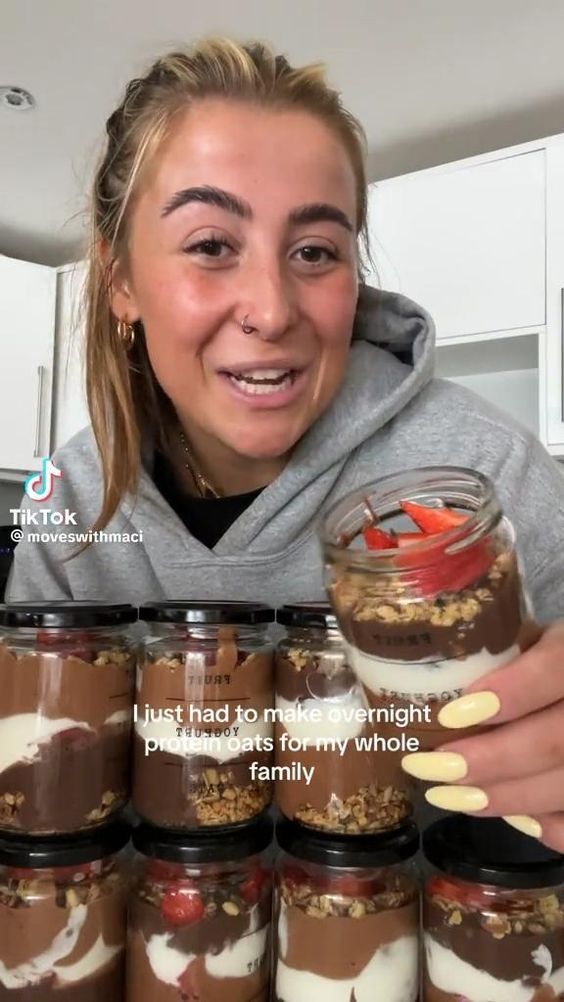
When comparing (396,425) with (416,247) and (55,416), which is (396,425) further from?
(55,416)

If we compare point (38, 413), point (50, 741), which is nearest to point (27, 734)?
point (50, 741)

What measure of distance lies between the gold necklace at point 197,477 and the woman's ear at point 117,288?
135mm

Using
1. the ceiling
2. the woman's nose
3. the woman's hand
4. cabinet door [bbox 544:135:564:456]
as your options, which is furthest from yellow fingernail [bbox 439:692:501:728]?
cabinet door [bbox 544:135:564:456]

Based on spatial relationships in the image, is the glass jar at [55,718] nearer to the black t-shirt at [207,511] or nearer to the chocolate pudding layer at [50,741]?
the chocolate pudding layer at [50,741]

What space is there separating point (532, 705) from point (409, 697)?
0.06 metres

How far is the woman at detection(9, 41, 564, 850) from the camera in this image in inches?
25.0

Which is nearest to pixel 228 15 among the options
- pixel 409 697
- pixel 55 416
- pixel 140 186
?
pixel 140 186

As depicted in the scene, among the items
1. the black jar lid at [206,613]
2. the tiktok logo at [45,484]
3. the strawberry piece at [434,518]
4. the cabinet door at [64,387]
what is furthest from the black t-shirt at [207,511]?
the cabinet door at [64,387]

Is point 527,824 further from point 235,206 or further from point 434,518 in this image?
point 235,206

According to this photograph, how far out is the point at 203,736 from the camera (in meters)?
0.53

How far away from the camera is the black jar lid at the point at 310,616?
1.70ft

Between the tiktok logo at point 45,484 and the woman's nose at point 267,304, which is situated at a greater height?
the woman's nose at point 267,304

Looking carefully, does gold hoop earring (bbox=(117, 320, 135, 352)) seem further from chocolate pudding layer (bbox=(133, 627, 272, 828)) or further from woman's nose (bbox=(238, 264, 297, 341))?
chocolate pudding layer (bbox=(133, 627, 272, 828))

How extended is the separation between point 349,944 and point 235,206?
513mm
